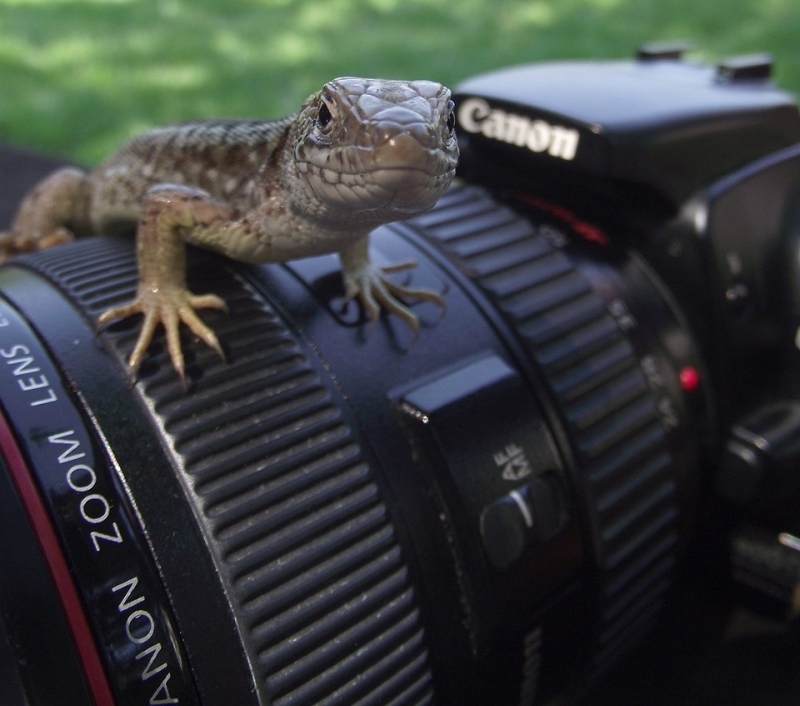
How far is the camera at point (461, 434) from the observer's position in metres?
0.60

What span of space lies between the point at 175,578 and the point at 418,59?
2875 mm

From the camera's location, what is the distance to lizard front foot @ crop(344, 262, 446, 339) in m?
0.78

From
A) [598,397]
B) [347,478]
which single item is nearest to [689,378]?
[598,397]

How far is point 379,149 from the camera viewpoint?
601 mm

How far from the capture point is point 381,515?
26.9 inches

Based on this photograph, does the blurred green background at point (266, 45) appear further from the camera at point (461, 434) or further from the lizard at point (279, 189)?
the camera at point (461, 434)

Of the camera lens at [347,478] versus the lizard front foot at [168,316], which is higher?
the lizard front foot at [168,316]

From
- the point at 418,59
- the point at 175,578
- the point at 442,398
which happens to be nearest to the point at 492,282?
the point at 442,398

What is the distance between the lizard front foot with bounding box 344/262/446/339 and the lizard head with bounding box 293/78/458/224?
0.11 meters

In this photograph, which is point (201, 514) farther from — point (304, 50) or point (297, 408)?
point (304, 50)

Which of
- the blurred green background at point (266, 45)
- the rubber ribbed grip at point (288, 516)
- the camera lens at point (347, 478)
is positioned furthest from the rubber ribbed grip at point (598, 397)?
the blurred green background at point (266, 45)

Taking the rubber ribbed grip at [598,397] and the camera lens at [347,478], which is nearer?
the camera lens at [347,478]

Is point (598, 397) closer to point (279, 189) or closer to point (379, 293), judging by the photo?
point (379, 293)

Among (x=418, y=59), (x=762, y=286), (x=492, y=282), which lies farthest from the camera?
(x=418, y=59)
